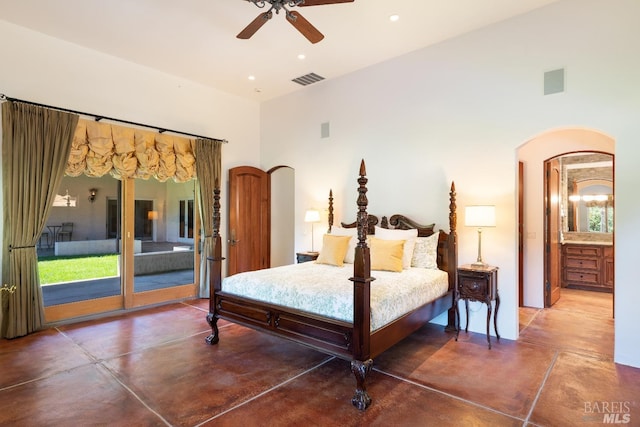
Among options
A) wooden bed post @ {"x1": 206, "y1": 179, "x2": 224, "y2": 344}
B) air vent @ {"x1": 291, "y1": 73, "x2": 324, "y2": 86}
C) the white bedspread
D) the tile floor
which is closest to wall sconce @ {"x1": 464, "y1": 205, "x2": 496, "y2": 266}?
the white bedspread

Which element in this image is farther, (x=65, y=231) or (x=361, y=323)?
(x=65, y=231)

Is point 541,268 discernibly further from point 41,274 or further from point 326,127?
point 41,274

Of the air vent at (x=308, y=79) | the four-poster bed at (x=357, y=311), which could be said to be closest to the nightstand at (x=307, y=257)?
A: the four-poster bed at (x=357, y=311)

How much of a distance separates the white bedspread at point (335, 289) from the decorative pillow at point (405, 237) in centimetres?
15

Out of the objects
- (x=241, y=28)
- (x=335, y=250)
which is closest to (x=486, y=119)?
(x=335, y=250)

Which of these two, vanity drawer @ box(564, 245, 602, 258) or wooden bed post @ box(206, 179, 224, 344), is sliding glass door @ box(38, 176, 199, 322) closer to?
wooden bed post @ box(206, 179, 224, 344)

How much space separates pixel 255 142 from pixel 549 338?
5.60m

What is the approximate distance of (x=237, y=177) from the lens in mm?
6305

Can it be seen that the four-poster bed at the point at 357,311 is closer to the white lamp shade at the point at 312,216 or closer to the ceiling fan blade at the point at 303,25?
the white lamp shade at the point at 312,216

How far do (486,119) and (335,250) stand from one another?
245cm

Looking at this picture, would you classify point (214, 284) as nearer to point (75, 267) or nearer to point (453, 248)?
point (75, 267)

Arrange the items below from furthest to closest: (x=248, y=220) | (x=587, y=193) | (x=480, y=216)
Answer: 1. (x=587, y=193)
2. (x=248, y=220)
3. (x=480, y=216)

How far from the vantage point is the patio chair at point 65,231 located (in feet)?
15.0

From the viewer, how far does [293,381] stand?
300 centimetres
